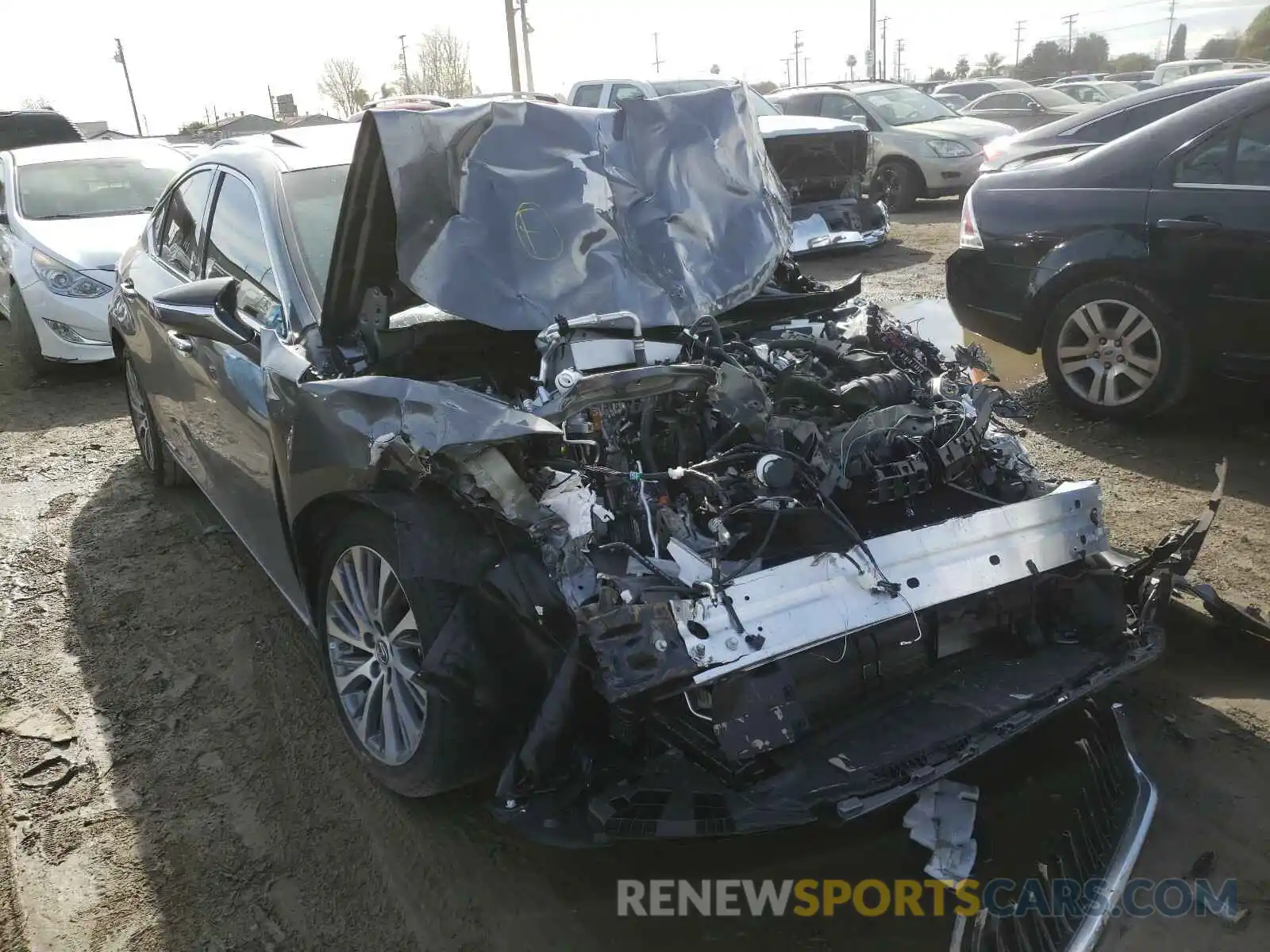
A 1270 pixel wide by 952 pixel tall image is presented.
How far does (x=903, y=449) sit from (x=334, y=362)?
184cm

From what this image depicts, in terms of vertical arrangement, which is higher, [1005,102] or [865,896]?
[1005,102]

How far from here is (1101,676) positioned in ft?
8.74

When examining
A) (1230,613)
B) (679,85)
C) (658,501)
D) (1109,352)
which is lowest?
(1230,613)

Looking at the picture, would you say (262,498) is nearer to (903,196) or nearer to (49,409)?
(49,409)

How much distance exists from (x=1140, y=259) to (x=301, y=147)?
14.2 feet

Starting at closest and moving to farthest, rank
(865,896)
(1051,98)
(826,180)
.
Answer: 1. (865,896)
2. (826,180)
3. (1051,98)

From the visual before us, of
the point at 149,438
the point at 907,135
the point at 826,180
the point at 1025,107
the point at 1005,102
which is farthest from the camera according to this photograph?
the point at 1005,102

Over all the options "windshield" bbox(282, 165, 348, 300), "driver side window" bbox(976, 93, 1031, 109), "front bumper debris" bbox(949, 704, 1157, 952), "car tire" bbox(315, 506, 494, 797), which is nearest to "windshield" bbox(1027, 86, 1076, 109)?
"driver side window" bbox(976, 93, 1031, 109)

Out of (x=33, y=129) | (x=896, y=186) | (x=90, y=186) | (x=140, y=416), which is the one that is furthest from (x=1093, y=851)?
(x=33, y=129)

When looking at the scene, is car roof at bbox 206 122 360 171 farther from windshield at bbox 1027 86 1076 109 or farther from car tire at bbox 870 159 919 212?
windshield at bbox 1027 86 1076 109

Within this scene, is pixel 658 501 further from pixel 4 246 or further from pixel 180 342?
pixel 4 246

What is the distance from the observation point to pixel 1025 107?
65.6 ft

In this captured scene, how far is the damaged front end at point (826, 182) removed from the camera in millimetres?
10453

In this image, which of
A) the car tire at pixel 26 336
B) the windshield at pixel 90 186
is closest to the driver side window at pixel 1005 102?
the windshield at pixel 90 186
